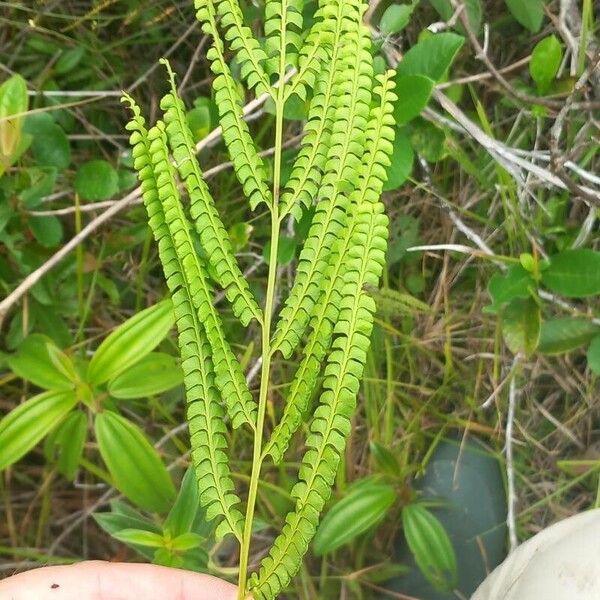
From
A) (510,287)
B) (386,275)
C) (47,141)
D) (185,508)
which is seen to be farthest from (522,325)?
(47,141)

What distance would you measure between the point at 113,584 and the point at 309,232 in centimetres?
49

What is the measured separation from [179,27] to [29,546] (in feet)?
2.70

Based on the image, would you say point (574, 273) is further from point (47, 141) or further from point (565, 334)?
point (47, 141)

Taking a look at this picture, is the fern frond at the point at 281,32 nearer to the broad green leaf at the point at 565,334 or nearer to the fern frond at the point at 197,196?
the fern frond at the point at 197,196

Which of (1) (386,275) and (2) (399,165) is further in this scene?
(1) (386,275)

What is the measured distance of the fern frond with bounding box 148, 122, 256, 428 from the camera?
486 mm

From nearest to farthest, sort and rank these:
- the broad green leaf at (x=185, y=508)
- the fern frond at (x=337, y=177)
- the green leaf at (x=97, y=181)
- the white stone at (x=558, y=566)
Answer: the fern frond at (x=337, y=177)
the white stone at (x=558, y=566)
the broad green leaf at (x=185, y=508)
the green leaf at (x=97, y=181)

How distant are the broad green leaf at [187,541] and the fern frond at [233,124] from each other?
477mm

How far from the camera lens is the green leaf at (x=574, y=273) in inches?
33.8

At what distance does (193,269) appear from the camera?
1.61 ft

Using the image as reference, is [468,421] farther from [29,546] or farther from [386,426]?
[29,546]

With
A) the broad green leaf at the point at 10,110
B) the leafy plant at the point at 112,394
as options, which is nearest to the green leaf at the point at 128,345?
the leafy plant at the point at 112,394

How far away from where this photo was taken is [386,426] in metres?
1.10

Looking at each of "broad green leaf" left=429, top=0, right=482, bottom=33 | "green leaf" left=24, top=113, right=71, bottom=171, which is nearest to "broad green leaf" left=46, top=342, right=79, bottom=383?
"green leaf" left=24, top=113, right=71, bottom=171
